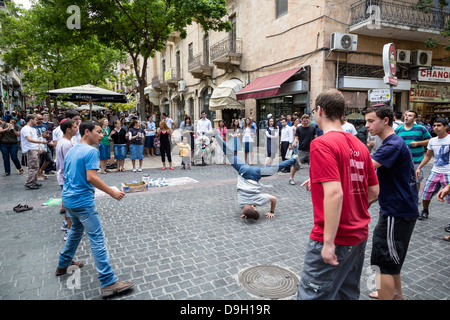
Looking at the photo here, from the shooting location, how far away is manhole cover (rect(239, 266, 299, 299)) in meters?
3.04

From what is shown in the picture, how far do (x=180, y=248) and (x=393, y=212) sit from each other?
2.78m

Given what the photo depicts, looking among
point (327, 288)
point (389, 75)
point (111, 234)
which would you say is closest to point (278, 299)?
point (327, 288)

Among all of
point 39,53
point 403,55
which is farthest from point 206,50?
point 403,55

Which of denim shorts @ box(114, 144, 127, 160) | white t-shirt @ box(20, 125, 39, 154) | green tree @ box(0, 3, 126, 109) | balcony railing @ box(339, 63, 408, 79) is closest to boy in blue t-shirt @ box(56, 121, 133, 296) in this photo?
white t-shirt @ box(20, 125, 39, 154)

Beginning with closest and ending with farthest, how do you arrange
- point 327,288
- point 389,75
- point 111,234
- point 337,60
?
1. point 327,288
2. point 111,234
3. point 389,75
4. point 337,60

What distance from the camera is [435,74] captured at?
583 inches

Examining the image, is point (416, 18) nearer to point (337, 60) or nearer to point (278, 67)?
point (337, 60)

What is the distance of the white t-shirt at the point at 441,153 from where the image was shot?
482cm

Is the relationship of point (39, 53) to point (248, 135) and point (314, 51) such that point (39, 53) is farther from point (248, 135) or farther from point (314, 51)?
point (314, 51)

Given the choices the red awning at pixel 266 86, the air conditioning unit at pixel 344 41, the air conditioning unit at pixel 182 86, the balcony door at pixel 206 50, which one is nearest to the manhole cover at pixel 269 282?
the red awning at pixel 266 86

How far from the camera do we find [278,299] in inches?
116

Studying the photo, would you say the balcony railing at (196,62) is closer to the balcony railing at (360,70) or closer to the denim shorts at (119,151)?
the balcony railing at (360,70)

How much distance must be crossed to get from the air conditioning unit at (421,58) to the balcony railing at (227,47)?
9.60 metres

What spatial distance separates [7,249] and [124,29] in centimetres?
1253
